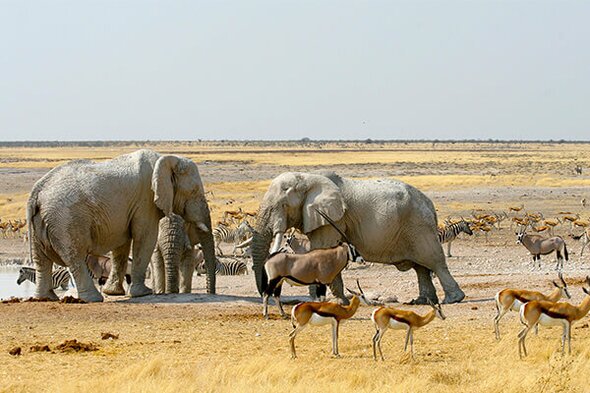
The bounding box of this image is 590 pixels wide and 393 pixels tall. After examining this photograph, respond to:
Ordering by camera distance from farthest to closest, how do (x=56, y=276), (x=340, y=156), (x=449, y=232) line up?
(x=340, y=156) → (x=449, y=232) → (x=56, y=276)

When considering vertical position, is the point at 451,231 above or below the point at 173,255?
below

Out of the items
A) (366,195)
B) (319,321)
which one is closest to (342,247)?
(366,195)

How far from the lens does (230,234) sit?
100 ft

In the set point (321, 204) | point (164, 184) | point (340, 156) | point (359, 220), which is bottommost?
point (340, 156)

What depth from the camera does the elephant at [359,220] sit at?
1650 cm

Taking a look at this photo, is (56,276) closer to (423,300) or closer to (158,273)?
(158,273)

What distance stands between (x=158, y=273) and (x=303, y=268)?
437 centimetres

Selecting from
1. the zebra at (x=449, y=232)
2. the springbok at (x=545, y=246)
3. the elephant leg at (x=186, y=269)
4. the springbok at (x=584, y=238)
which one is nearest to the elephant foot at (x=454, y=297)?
the elephant leg at (x=186, y=269)

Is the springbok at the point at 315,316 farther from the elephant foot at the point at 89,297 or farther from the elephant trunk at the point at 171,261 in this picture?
the elephant trunk at the point at 171,261

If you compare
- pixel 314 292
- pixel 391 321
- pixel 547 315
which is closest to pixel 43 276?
pixel 314 292

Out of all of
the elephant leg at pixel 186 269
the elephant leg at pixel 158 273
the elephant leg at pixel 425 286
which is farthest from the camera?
the elephant leg at pixel 186 269

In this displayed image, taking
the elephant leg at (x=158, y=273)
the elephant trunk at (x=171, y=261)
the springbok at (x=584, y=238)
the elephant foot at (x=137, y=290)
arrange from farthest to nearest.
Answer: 1. the springbok at (x=584, y=238)
2. the elephant leg at (x=158, y=273)
3. the elephant trunk at (x=171, y=261)
4. the elephant foot at (x=137, y=290)

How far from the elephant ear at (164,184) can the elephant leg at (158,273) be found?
148 cm

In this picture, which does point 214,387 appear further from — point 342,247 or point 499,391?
point 342,247
